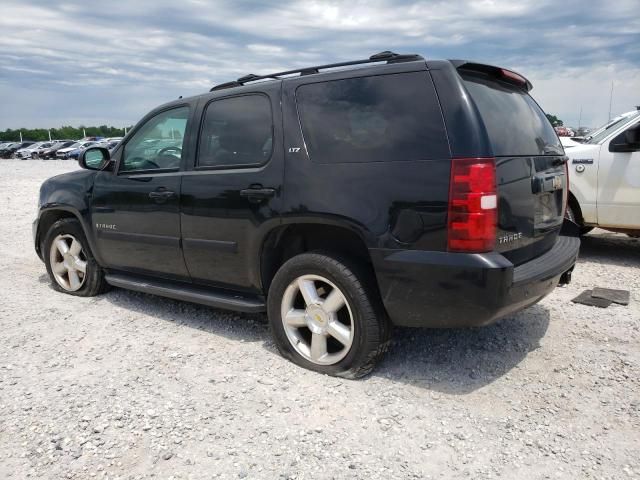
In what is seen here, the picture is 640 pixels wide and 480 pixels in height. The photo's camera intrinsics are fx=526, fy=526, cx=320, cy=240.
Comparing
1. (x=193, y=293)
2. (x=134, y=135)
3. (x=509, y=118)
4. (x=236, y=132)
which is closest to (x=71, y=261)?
(x=134, y=135)

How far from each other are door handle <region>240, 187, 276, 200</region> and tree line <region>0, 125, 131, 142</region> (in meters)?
75.4

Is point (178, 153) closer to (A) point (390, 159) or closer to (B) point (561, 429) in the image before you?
(A) point (390, 159)

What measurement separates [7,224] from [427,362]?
9084 millimetres

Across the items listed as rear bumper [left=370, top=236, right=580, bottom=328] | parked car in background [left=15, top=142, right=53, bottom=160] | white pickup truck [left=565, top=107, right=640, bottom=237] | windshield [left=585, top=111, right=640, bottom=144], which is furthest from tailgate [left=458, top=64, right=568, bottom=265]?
parked car in background [left=15, top=142, right=53, bottom=160]

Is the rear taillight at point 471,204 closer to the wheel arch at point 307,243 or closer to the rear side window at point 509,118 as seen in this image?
the rear side window at point 509,118

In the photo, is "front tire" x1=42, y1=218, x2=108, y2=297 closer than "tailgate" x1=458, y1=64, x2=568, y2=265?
No

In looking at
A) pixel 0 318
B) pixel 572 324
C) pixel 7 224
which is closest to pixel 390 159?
pixel 572 324

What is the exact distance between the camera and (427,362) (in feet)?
11.5

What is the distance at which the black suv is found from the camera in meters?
2.78

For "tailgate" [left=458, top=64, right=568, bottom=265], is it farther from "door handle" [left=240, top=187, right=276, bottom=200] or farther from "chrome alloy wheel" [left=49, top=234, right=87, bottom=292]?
"chrome alloy wheel" [left=49, top=234, right=87, bottom=292]

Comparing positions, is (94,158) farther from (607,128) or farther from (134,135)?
(607,128)

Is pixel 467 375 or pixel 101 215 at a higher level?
pixel 101 215

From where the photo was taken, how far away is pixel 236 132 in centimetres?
376

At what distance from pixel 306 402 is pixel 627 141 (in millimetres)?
4794
